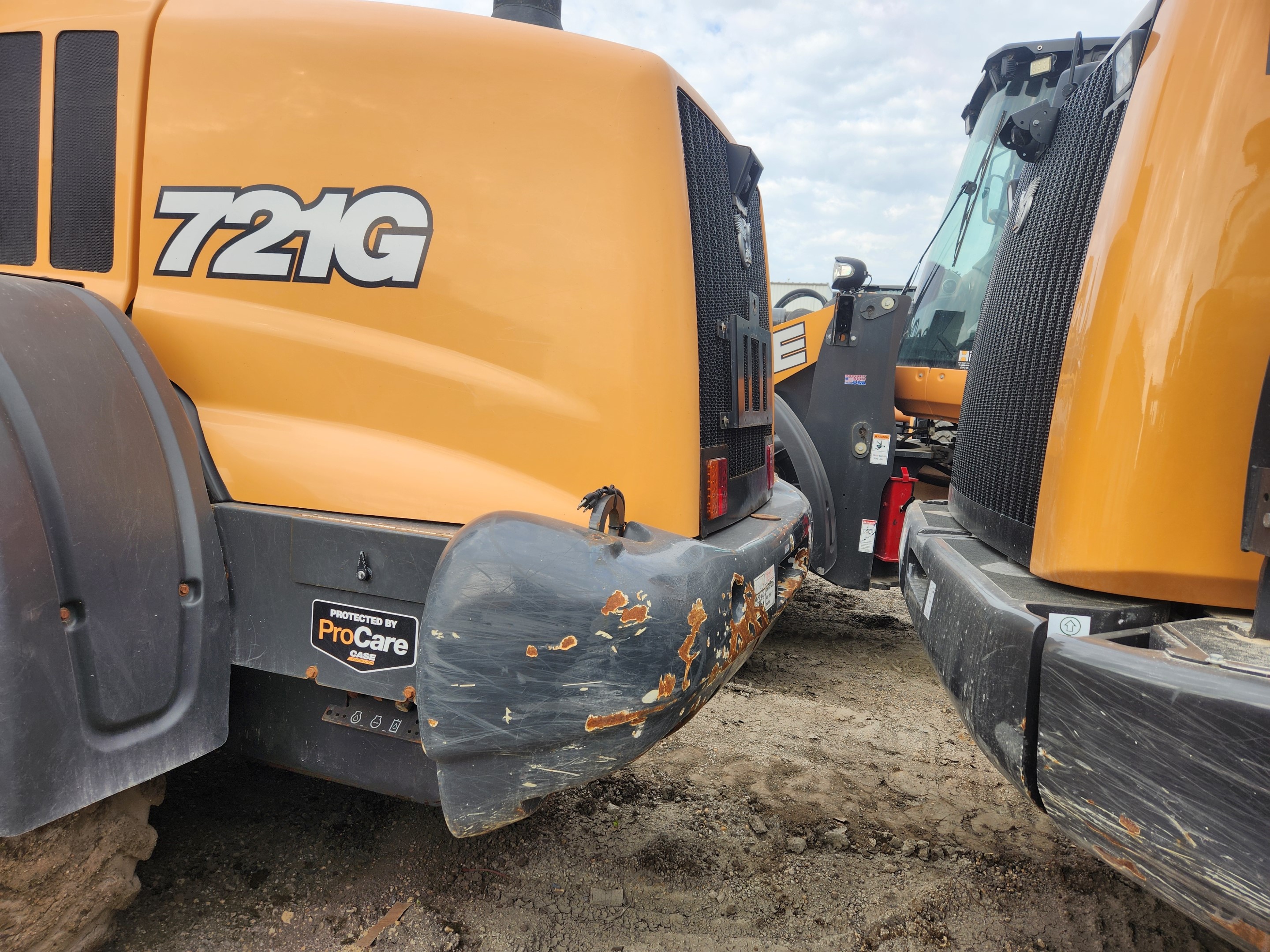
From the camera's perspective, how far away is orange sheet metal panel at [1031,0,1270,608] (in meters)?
1.32

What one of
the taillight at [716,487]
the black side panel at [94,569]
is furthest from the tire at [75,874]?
the taillight at [716,487]

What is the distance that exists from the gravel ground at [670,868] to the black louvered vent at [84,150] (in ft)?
4.87

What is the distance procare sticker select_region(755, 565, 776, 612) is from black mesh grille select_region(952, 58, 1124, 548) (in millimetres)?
540

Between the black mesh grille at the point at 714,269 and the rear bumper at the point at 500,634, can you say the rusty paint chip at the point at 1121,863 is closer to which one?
the rear bumper at the point at 500,634

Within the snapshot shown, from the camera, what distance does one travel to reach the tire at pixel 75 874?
158 cm

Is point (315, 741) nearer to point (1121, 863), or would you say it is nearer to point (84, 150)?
point (84, 150)

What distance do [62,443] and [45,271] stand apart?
712 mm

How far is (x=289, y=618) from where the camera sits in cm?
173

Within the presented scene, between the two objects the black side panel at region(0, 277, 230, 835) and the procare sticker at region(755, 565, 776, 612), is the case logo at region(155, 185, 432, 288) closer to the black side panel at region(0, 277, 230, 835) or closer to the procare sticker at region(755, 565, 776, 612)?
the black side panel at region(0, 277, 230, 835)

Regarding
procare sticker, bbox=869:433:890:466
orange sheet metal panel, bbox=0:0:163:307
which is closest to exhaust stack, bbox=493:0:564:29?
orange sheet metal panel, bbox=0:0:163:307

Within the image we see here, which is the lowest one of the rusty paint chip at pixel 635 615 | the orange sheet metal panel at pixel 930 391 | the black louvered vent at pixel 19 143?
the rusty paint chip at pixel 635 615

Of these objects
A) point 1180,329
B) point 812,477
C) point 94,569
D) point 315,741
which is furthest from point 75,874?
point 812,477

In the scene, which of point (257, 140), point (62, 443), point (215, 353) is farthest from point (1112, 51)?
point (62, 443)

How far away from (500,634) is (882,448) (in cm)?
348
